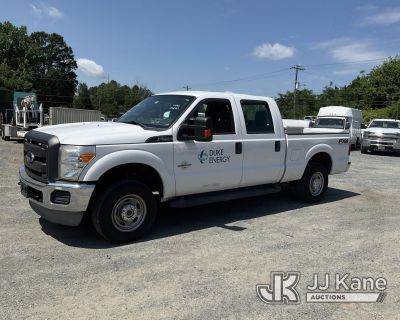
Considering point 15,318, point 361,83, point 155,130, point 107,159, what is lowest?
point 15,318

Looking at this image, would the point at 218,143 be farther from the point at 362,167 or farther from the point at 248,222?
the point at 362,167

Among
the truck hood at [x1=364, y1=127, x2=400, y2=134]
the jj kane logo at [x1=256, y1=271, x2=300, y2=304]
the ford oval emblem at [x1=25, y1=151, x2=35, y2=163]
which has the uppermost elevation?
the truck hood at [x1=364, y1=127, x2=400, y2=134]

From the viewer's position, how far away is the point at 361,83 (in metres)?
65.0

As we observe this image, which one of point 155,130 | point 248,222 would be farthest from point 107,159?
point 248,222

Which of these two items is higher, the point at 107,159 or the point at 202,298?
the point at 107,159

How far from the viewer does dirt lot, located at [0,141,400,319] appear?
3.84 meters

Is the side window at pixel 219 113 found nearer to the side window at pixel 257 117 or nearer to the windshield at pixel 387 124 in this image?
the side window at pixel 257 117

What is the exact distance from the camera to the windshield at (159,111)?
603 cm

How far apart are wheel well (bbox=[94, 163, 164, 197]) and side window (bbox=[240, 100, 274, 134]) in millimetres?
1815

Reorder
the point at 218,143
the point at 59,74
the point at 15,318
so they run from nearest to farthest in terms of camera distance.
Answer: the point at 15,318 < the point at 218,143 < the point at 59,74

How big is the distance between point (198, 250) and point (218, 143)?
5.62 feet

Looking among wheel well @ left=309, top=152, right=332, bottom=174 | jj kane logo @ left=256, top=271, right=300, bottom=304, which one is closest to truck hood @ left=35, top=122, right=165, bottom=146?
jj kane logo @ left=256, top=271, right=300, bottom=304

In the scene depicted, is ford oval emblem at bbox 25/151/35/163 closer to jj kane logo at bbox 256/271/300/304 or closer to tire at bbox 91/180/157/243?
tire at bbox 91/180/157/243

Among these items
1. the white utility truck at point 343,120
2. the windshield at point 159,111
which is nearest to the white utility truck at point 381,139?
the white utility truck at point 343,120
